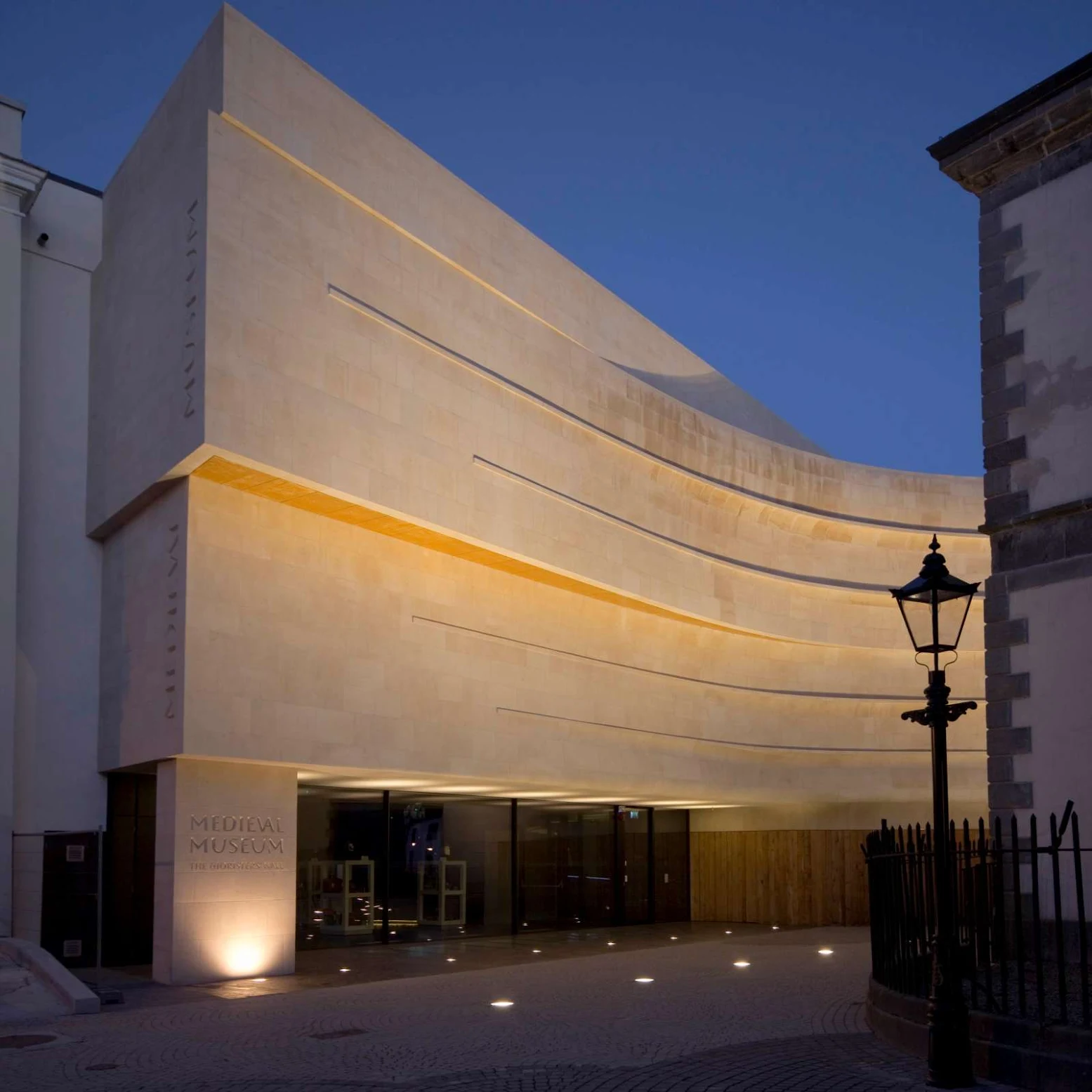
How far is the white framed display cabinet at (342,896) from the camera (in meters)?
21.6

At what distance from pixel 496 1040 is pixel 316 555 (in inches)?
361

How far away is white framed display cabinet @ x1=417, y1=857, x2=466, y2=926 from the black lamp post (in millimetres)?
15582

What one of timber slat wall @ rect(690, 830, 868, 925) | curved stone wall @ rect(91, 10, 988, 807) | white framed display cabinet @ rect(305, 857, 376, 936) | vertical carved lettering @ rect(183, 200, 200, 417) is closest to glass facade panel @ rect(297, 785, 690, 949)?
white framed display cabinet @ rect(305, 857, 376, 936)

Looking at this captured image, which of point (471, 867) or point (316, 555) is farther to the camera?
Answer: point (471, 867)

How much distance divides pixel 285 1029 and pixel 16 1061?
262 cm

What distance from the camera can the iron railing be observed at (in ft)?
31.9

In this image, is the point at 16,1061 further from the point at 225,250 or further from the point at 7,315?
the point at 7,315

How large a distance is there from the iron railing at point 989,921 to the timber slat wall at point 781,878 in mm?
16291

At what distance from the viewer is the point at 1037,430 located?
13.4 metres

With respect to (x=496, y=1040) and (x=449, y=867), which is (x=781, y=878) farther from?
(x=496, y=1040)

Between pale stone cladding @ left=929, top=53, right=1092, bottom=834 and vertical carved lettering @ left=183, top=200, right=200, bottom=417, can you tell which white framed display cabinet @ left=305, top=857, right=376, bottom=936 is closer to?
vertical carved lettering @ left=183, top=200, right=200, bottom=417

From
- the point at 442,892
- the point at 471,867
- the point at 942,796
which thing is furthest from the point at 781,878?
the point at 942,796

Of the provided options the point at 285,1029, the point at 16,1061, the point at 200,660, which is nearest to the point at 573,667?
the point at 200,660

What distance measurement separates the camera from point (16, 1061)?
11.3m
